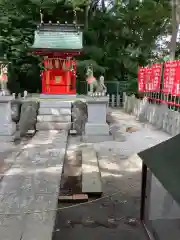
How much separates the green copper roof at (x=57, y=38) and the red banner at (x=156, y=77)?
4655 millimetres

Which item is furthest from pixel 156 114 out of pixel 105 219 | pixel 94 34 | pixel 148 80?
pixel 94 34

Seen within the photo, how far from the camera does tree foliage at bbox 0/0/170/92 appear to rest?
71.5 feet

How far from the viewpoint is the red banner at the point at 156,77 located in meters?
13.6

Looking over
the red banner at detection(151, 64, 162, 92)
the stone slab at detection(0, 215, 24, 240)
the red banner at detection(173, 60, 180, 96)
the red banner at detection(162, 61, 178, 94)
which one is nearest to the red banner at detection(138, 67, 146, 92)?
the red banner at detection(151, 64, 162, 92)

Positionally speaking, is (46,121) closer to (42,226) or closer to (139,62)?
(42,226)

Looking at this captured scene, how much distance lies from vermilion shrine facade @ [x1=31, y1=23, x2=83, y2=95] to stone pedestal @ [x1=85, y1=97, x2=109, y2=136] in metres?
7.29

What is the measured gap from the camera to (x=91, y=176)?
5.97m

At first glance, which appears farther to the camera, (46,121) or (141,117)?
(141,117)

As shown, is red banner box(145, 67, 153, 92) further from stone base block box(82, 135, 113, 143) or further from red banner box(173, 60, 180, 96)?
stone base block box(82, 135, 113, 143)

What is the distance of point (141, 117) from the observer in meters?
15.2

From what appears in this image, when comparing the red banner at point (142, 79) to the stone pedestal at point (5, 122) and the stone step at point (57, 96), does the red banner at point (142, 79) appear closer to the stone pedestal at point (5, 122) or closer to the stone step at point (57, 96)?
the stone step at point (57, 96)

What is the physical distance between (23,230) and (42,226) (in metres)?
0.24

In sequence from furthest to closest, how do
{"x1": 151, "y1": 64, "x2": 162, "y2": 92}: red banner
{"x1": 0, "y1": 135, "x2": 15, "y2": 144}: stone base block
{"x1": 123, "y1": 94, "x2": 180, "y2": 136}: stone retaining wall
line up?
1. {"x1": 151, "y1": 64, "x2": 162, "y2": 92}: red banner
2. {"x1": 123, "y1": 94, "x2": 180, "y2": 136}: stone retaining wall
3. {"x1": 0, "y1": 135, "x2": 15, "y2": 144}: stone base block

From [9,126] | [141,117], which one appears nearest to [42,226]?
[9,126]
